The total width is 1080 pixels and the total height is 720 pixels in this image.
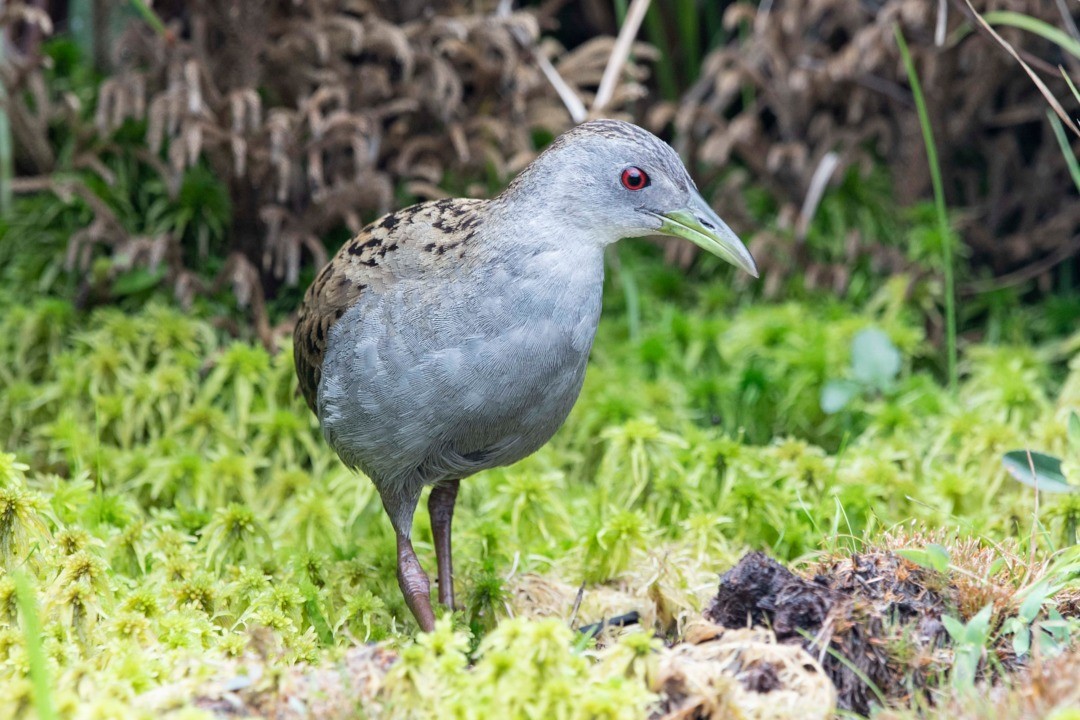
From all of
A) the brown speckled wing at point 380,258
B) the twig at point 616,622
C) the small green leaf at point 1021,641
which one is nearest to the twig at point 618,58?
the brown speckled wing at point 380,258

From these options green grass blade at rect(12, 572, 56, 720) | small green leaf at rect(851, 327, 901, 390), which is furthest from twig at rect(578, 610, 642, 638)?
small green leaf at rect(851, 327, 901, 390)

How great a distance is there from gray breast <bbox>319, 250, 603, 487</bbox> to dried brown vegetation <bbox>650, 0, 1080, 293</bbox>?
2.97 metres

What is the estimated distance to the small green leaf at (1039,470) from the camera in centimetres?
401

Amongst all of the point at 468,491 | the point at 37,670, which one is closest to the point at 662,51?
the point at 468,491

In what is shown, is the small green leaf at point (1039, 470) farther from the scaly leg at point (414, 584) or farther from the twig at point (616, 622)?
the scaly leg at point (414, 584)

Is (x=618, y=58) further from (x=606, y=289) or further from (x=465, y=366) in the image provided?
(x=465, y=366)

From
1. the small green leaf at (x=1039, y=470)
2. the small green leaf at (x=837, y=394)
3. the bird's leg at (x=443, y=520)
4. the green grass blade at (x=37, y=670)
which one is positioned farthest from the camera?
the small green leaf at (x=837, y=394)

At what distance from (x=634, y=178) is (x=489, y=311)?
60 centimetres

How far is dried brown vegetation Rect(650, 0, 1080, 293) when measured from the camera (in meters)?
6.18

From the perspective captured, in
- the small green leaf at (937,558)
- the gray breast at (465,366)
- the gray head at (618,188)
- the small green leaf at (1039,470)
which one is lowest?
the small green leaf at (1039,470)

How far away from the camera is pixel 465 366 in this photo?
345 cm

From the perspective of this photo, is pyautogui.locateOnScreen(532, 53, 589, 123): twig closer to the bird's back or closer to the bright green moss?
the bright green moss

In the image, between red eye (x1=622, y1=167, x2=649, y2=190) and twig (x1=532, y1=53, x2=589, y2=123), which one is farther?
twig (x1=532, y1=53, x2=589, y2=123)

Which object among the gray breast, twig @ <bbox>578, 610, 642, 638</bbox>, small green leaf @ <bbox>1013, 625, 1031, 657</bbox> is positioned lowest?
twig @ <bbox>578, 610, 642, 638</bbox>
